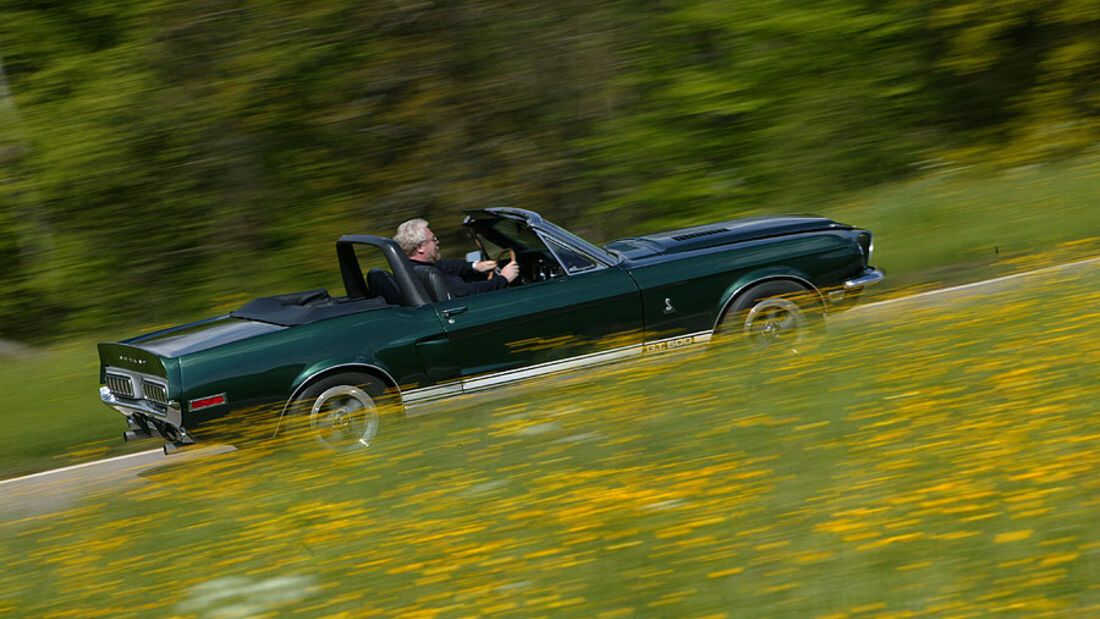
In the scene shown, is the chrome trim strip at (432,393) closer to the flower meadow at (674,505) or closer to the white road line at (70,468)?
the flower meadow at (674,505)

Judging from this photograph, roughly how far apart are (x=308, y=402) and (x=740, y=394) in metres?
2.46

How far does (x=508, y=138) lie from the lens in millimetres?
14578

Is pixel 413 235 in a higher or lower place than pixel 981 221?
higher

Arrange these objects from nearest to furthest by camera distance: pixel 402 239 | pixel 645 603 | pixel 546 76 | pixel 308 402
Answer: pixel 645 603 → pixel 308 402 → pixel 402 239 → pixel 546 76

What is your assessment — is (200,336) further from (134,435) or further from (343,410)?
(343,410)

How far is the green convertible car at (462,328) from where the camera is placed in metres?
6.31

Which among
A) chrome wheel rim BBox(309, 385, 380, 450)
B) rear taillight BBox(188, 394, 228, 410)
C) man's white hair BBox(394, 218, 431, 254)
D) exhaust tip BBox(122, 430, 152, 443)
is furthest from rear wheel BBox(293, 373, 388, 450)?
exhaust tip BBox(122, 430, 152, 443)

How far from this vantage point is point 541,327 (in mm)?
6676

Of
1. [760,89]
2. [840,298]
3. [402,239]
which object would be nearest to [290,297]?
[402,239]

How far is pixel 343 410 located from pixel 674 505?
2565mm

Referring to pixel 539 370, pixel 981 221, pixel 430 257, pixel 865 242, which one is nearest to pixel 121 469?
pixel 430 257

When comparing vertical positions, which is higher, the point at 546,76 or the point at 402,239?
the point at 546,76

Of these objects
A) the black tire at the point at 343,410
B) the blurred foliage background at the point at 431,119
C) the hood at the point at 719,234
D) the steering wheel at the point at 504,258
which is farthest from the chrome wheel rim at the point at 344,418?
the blurred foliage background at the point at 431,119

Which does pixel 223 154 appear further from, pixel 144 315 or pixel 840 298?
pixel 840 298
